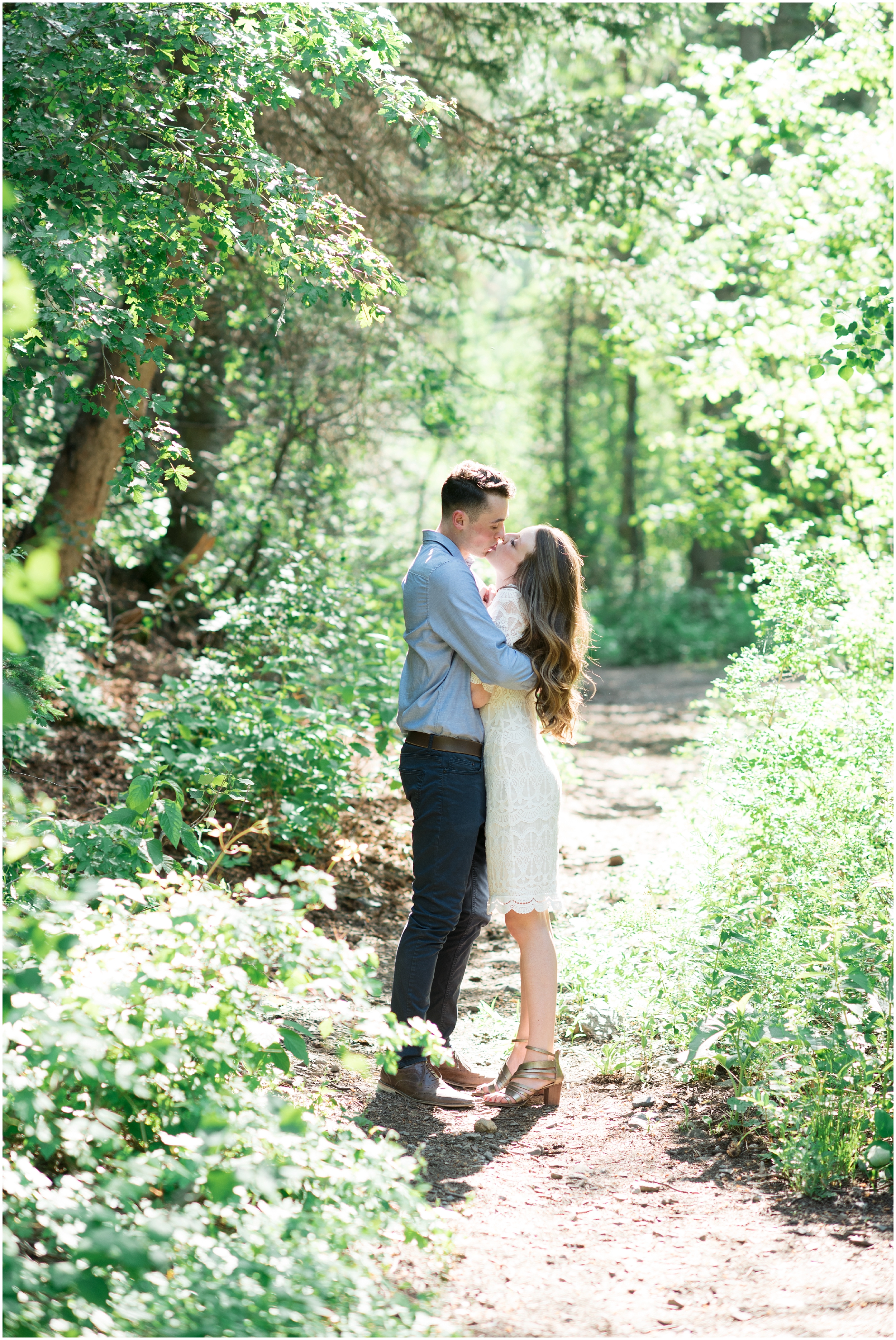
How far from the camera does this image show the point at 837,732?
4.25 meters

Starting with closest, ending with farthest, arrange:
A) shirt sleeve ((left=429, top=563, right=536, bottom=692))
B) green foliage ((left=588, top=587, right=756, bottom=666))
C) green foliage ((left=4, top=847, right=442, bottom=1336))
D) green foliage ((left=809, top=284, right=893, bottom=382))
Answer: green foliage ((left=4, top=847, right=442, bottom=1336))
shirt sleeve ((left=429, top=563, right=536, bottom=692))
green foliage ((left=809, top=284, right=893, bottom=382))
green foliage ((left=588, top=587, right=756, bottom=666))

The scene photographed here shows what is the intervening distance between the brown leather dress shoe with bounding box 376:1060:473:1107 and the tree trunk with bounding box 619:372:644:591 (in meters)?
18.4

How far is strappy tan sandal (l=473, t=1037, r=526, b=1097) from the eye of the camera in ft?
12.6

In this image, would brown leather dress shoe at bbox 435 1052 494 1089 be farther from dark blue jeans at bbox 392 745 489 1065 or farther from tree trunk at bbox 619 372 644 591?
tree trunk at bbox 619 372 644 591

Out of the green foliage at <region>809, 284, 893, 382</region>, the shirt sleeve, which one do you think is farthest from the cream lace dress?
the green foliage at <region>809, 284, 893, 382</region>

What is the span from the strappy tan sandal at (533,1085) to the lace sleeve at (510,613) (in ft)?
4.80

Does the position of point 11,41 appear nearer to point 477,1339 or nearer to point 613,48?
point 477,1339

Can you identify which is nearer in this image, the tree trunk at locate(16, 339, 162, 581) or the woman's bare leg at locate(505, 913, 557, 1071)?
the woman's bare leg at locate(505, 913, 557, 1071)

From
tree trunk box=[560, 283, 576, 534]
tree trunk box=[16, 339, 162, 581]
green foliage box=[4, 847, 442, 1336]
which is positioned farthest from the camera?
tree trunk box=[560, 283, 576, 534]

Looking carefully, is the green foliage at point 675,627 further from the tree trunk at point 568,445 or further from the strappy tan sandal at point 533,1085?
the strappy tan sandal at point 533,1085

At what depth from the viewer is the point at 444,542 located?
3830 millimetres

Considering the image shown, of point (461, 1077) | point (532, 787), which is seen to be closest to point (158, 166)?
point (532, 787)

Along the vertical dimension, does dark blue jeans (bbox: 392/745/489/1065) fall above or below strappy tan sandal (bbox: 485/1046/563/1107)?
above

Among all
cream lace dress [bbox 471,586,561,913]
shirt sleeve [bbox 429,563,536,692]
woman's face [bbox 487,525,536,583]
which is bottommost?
cream lace dress [bbox 471,586,561,913]
